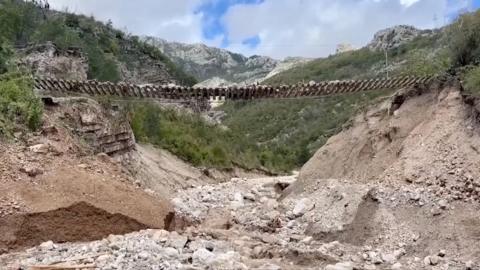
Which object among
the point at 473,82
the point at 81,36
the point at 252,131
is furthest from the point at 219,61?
→ the point at 473,82

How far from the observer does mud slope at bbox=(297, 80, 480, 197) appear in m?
11.3

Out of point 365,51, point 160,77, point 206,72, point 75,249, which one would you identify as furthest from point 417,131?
point 206,72

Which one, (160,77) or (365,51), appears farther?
(365,51)

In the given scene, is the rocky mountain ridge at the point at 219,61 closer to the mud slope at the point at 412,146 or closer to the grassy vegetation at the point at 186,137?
the grassy vegetation at the point at 186,137

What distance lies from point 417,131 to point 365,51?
72.2 meters

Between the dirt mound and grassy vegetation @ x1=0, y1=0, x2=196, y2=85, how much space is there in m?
13.1

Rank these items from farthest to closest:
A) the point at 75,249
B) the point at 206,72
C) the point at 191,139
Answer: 1. the point at 206,72
2. the point at 191,139
3. the point at 75,249

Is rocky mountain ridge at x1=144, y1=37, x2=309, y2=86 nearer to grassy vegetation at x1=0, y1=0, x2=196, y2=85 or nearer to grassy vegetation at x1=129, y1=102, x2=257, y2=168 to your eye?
grassy vegetation at x1=0, y1=0, x2=196, y2=85

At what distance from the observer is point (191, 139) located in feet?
102

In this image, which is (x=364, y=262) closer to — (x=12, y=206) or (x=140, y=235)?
(x=140, y=235)

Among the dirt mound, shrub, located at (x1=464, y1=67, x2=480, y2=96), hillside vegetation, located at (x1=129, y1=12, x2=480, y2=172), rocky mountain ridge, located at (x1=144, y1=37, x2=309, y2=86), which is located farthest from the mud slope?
rocky mountain ridge, located at (x1=144, y1=37, x2=309, y2=86)

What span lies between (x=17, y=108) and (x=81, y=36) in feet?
124

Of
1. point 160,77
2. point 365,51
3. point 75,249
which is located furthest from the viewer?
point 365,51

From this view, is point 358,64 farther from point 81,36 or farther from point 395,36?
point 81,36
